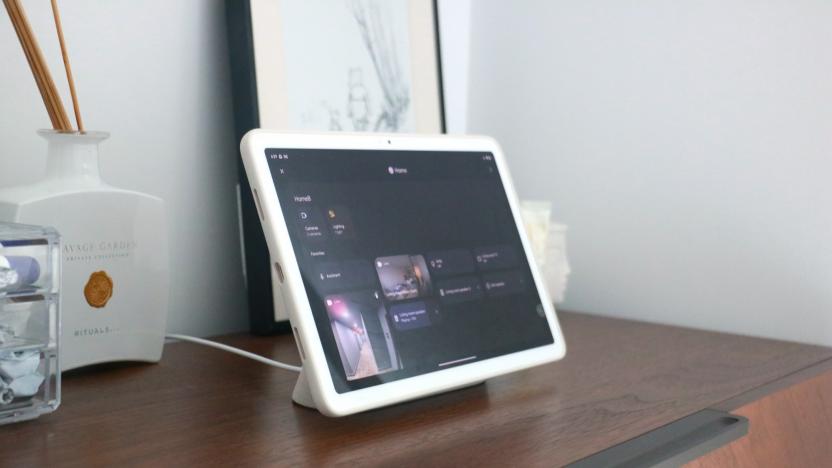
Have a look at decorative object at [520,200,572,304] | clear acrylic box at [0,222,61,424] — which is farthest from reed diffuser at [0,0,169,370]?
decorative object at [520,200,572,304]

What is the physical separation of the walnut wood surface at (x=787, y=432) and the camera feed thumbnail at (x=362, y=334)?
0.89 feet

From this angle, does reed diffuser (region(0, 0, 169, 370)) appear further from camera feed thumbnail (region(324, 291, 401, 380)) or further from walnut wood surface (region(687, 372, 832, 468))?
walnut wood surface (region(687, 372, 832, 468))

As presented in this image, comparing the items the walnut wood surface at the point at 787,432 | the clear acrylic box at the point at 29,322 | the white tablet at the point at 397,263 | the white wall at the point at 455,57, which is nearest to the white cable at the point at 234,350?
the white tablet at the point at 397,263

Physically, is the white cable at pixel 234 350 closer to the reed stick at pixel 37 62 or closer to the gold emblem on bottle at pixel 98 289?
the gold emblem on bottle at pixel 98 289

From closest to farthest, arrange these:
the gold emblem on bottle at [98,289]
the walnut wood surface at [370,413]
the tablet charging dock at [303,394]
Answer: the walnut wood surface at [370,413] < the tablet charging dock at [303,394] < the gold emblem on bottle at [98,289]

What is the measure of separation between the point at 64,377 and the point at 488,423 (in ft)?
1.38

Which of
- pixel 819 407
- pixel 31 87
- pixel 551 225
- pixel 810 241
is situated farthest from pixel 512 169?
pixel 31 87

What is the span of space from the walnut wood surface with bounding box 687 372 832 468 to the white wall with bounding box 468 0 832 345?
8.4 inches

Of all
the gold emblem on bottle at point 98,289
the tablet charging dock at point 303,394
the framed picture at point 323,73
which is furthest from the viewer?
the framed picture at point 323,73

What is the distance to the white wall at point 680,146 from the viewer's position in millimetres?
1104

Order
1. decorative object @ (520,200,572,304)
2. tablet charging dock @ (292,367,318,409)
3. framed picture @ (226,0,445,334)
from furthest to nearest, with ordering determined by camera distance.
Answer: decorative object @ (520,200,572,304), framed picture @ (226,0,445,334), tablet charging dock @ (292,367,318,409)

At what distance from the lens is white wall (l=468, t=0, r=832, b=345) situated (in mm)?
1104

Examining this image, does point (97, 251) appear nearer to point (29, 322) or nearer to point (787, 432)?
point (29, 322)

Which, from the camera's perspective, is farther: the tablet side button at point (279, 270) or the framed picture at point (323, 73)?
the framed picture at point (323, 73)
